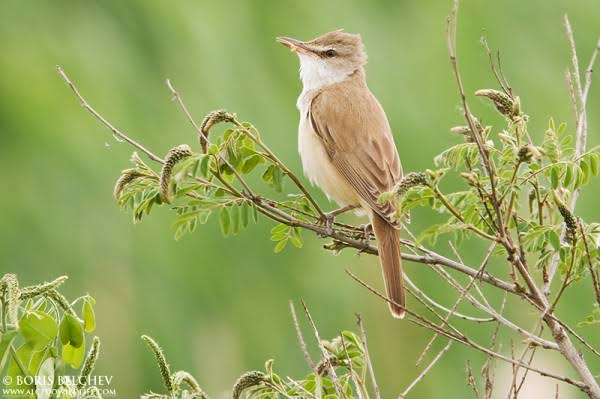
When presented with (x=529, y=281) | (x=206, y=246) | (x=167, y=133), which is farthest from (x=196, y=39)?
(x=529, y=281)

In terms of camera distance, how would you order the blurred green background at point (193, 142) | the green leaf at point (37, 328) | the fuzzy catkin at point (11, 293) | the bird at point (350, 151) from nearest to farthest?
the fuzzy catkin at point (11, 293) → the green leaf at point (37, 328) → the bird at point (350, 151) → the blurred green background at point (193, 142)

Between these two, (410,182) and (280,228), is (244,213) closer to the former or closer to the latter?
(280,228)

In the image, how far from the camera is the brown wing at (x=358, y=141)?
4.04 m

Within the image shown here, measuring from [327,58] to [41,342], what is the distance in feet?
9.43

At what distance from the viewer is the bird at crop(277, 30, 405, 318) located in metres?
3.76

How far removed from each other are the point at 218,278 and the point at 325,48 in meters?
1.22

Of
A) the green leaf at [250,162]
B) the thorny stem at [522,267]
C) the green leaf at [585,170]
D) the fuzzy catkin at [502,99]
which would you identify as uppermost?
the fuzzy catkin at [502,99]

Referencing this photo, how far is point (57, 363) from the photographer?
2.20m

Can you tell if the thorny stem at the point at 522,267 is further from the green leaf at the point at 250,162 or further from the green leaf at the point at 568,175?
the green leaf at the point at 250,162

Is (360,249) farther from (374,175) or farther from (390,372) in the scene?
(390,372)

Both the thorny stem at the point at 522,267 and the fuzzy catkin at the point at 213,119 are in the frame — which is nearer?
the thorny stem at the point at 522,267

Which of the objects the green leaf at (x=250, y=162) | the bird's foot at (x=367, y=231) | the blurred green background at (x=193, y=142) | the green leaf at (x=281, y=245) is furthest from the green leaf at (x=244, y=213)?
the blurred green background at (x=193, y=142)

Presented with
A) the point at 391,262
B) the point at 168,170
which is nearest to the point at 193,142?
the point at 391,262

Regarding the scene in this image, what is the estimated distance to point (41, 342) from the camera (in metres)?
2.15
